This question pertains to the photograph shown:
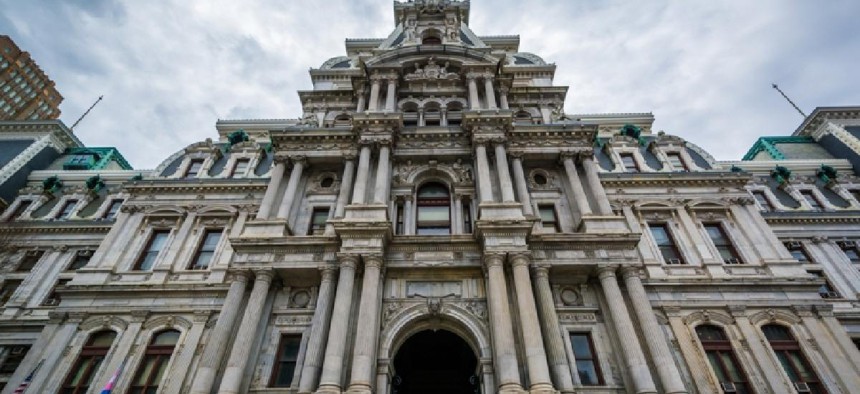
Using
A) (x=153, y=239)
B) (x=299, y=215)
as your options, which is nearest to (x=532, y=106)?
(x=299, y=215)

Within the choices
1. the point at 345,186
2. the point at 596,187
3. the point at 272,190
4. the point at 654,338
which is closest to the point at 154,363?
the point at 272,190

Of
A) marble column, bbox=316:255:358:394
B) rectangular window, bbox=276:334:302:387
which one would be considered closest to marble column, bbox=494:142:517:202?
marble column, bbox=316:255:358:394

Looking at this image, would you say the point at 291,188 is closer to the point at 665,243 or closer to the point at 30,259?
the point at 30,259

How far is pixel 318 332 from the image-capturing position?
14.6 m

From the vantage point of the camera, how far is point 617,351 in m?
14.9

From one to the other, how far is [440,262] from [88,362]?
15.0 metres

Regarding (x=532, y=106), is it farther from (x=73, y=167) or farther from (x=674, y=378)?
(x=73, y=167)

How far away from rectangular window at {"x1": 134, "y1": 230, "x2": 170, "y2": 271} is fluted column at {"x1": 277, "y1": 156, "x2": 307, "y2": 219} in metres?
7.35

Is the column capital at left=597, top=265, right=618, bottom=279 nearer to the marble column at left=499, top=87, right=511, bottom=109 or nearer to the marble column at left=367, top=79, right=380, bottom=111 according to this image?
the marble column at left=499, top=87, right=511, bottom=109

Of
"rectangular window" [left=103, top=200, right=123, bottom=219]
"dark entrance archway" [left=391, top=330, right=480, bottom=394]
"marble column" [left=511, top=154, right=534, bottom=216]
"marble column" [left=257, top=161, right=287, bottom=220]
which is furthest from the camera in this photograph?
"rectangular window" [left=103, top=200, right=123, bottom=219]

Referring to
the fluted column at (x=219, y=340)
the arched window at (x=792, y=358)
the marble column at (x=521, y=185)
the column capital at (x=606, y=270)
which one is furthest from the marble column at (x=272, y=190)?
the arched window at (x=792, y=358)

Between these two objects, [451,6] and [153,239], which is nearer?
[153,239]

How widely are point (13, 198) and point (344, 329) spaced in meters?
28.7

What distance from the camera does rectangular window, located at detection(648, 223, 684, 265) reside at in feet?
66.0
